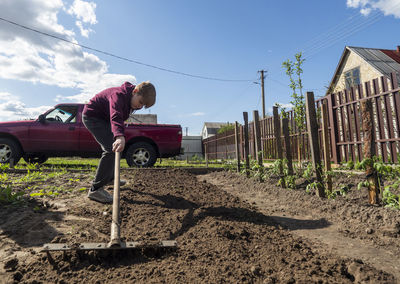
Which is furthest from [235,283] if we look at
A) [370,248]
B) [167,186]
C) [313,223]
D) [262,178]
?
[262,178]

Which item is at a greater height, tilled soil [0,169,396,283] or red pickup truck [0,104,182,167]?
red pickup truck [0,104,182,167]

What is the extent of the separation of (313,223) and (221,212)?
1006 millimetres

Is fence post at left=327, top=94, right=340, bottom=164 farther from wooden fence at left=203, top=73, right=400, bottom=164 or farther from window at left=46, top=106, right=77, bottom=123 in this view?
window at left=46, top=106, right=77, bottom=123

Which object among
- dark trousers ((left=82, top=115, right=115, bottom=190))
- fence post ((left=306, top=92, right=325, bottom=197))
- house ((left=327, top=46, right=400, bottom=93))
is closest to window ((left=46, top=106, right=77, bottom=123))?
dark trousers ((left=82, top=115, right=115, bottom=190))

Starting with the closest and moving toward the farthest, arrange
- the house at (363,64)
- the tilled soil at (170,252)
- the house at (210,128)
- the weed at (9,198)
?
the tilled soil at (170,252), the weed at (9,198), the house at (363,64), the house at (210,128)

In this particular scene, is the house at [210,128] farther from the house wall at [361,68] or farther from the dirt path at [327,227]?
the dirt path at [327,227]

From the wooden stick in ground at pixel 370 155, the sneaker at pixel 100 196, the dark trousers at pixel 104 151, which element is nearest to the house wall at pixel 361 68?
the wooden stick in ground at pixel 370 155

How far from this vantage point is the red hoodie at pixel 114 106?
8.76 ft

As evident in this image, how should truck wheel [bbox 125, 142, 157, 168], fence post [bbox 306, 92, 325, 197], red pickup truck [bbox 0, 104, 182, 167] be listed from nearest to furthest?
1. fence post [bbox 306, 92, 325, 197]
2. red pickup truck [bbox 0, 104, 182, 167]
3. truck wheel [bbox 125, 142, 157, 168]

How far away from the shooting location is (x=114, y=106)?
279 cm

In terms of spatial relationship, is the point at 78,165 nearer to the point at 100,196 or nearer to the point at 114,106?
the point at 100,196

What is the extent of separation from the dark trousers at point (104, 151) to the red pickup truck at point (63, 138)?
11.3 feet

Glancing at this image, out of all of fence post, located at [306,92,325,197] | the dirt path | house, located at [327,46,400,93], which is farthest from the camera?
house, located at [327,46,400,93]

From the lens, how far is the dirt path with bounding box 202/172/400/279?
1872 millimetres
